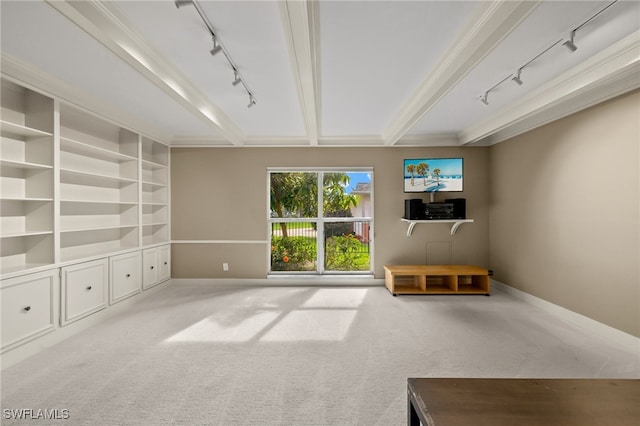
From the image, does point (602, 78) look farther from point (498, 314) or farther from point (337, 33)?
point (498, 314)

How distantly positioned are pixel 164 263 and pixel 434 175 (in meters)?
4.70

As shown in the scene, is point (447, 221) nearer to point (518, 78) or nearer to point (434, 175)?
point (434, 175)

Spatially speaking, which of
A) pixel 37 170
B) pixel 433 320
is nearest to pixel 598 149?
pixel 433 320

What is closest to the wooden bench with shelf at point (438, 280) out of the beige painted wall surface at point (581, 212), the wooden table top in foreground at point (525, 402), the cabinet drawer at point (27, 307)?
the beige painted wall surface at point (581, 212)

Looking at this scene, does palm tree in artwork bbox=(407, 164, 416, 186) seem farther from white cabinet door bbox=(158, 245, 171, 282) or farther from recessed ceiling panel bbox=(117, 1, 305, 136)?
white cabinet door bbox=(158, 245, 171, 282)

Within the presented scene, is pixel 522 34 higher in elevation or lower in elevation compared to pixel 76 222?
higher

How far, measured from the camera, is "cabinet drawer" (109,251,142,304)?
3.34 meters

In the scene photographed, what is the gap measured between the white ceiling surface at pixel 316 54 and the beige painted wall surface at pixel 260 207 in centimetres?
120

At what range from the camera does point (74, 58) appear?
2205 mm

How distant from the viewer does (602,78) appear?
2248 mm

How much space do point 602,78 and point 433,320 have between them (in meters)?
2.71

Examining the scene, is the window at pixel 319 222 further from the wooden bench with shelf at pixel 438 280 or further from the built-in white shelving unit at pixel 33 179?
the built-in white shelving unit at pixel 33 179

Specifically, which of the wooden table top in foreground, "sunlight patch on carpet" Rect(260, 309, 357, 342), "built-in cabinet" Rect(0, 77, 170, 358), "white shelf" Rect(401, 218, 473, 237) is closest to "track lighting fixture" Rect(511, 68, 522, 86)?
"white shelf" Rect(401, 218, 473, 237)

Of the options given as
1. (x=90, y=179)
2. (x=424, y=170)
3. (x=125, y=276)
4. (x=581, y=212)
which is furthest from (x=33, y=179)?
(x=581, y=212)
